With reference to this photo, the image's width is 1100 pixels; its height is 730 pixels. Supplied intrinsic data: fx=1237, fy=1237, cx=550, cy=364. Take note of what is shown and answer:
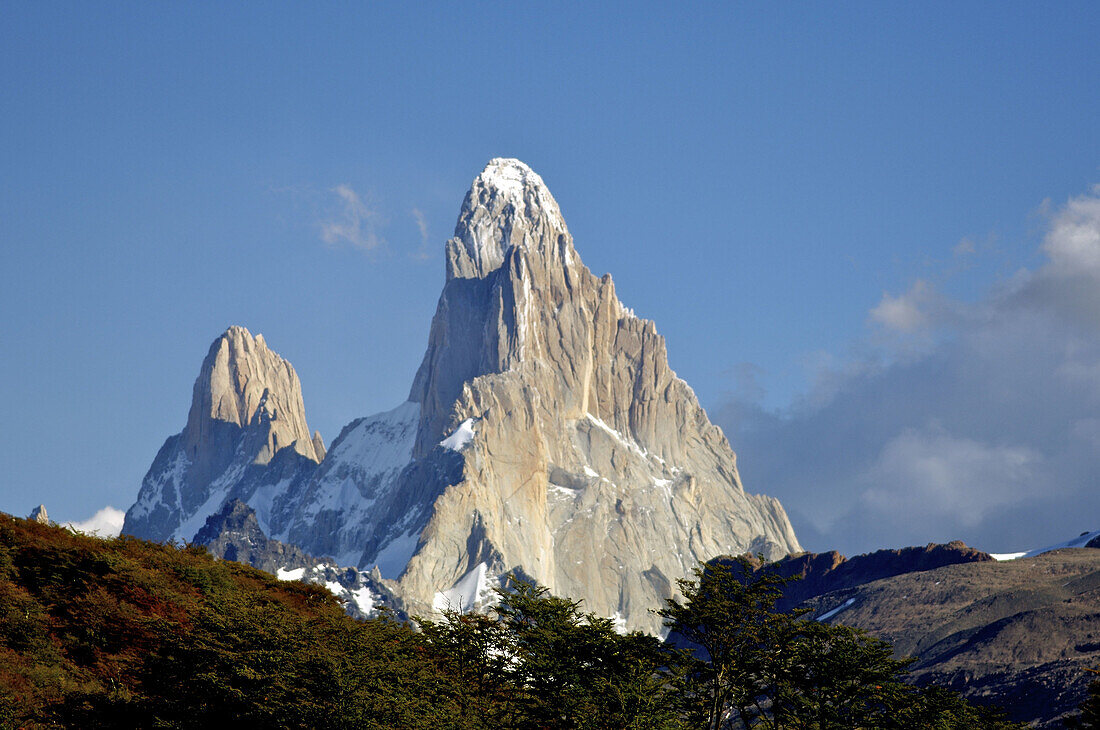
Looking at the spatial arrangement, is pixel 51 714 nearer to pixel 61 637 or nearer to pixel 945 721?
pixel 61 637

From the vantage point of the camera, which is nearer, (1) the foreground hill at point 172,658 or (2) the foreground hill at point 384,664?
(1) the foreground hill at point 172,658

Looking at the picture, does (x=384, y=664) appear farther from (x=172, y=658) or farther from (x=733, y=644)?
(x=733, y=644)

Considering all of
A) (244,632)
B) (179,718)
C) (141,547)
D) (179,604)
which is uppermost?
(141,547)

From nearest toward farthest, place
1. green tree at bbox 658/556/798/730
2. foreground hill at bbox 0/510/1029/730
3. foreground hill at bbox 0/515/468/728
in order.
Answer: foreground hill at bbox 0/515/468/728 < foreground hill at bbox 0/510/1029/730 < green tree at bbox 658/556/798/730

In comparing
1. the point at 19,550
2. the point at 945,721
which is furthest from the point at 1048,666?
the point at 19,550

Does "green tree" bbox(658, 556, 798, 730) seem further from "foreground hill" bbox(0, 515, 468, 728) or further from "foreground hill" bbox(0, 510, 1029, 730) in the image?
"foreground hill" bbox(0, 515, 468, 728)

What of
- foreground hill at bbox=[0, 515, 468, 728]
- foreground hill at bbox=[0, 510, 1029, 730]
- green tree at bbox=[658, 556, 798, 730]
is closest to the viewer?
foreground hill at bbox=[0, 515, 468, 728]

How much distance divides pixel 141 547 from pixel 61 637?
17440mm

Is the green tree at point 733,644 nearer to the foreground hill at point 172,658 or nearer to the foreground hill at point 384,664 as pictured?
the foreground hill at point 384,664

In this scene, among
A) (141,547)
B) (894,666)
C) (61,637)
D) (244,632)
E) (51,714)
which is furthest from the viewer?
(141,547)

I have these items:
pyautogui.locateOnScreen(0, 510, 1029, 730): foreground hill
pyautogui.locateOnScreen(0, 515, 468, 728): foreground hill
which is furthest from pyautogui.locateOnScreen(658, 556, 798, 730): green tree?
pyautogui.locateOnScreen(0, 515, 468, 728): foreground hill

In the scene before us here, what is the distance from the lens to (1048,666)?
19100 cm

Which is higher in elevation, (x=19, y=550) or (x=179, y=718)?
(x=19, y=550)

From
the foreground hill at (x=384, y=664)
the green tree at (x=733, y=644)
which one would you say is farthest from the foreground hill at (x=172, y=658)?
the green tree at (x=733, y=644)
